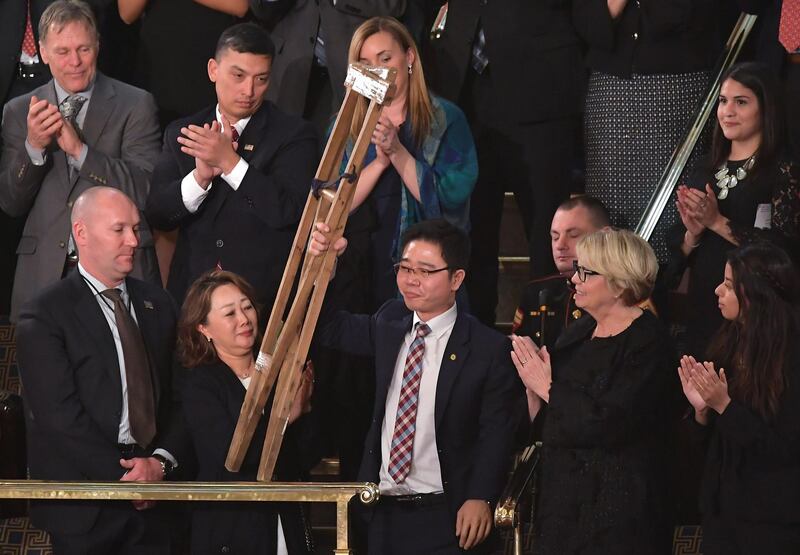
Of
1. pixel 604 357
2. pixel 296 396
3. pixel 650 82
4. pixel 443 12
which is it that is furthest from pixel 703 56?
pixel 296 396

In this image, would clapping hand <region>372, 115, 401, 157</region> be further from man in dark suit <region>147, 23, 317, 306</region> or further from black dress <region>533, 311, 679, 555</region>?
black dress <region>533, 311, 679, 555</region>

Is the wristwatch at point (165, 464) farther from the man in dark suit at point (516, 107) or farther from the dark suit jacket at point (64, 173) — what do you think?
the man in dark suit at point (516, 107)

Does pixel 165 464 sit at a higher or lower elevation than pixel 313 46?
lower

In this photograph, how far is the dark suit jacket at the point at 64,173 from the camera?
6410mm

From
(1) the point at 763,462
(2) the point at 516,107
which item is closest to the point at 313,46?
(2) the point at 516,107

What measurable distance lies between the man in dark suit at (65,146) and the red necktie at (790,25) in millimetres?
2690

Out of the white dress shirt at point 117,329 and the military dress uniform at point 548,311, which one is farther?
the military dress uniform at point 548,311

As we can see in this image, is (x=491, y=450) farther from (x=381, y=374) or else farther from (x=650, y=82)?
(x=650, y=82)

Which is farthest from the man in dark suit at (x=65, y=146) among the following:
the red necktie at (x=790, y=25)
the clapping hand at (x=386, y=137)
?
the red necktie at (x=790, y=25)

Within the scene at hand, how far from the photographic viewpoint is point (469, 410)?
545cm

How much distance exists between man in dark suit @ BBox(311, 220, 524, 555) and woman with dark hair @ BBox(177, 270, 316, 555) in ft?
0.90

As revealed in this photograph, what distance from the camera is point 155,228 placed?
6430 millimetres

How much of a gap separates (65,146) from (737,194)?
2.70 m

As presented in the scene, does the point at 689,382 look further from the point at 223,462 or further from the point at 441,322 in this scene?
the point at 223,462
